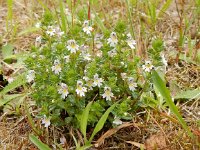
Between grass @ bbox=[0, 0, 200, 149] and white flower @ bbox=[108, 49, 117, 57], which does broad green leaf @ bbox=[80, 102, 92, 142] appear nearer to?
grass @ bbox=[0, 0, 200, 149]

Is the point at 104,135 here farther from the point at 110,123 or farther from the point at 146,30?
the point at 146,30

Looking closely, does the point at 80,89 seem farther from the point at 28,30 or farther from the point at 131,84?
the point at 28,30

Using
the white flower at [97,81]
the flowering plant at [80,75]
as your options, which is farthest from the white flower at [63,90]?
the white flower at [97,81]

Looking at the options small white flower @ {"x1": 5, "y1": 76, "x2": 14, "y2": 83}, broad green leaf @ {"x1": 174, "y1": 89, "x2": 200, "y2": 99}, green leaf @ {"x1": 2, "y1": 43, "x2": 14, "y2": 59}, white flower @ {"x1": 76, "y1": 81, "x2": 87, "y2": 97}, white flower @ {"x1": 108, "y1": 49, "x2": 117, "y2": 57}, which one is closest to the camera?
white flower @ {"x1": 76, "y1": 81, "x2": 87, "y2": 97}

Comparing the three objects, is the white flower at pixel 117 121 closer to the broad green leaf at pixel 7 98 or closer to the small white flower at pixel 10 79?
the broad green leaf at pixel 7 98

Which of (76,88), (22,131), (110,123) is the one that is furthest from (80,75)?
(22,131)

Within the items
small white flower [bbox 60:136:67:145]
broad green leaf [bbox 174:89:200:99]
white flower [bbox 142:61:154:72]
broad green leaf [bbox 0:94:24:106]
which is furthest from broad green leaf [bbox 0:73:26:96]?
broad green leaf [bbox 174:89:200:99]
